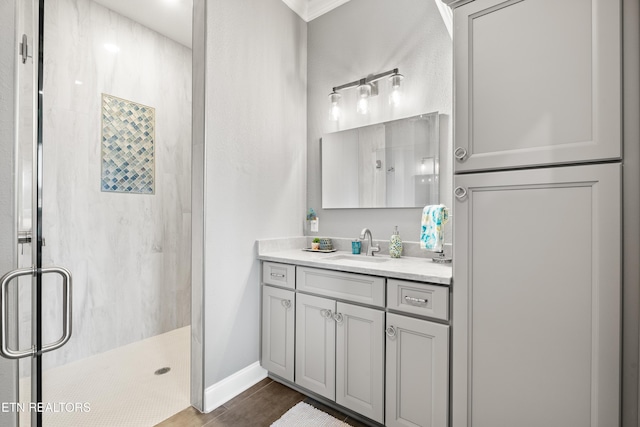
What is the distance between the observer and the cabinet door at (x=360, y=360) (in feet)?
5.13

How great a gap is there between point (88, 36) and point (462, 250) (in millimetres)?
3075

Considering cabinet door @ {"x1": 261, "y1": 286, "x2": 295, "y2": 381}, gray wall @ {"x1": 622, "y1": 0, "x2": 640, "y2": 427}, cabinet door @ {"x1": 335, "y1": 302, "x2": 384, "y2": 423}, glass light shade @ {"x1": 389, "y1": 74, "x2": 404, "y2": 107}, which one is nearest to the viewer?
gray wall @ {"x1": 622, "y1": 0, "x2": 640, "y2": 427}

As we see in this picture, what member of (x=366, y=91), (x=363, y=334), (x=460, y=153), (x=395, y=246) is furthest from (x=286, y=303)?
(x=366, y=91)

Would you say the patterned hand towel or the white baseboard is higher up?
the patterned hand towel

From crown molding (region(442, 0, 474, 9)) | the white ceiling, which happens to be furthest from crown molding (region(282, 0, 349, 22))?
crown molding (region(442, 0, 474, 9))

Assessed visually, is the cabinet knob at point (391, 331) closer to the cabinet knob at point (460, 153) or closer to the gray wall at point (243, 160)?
the cabinet knob at point (460, 153)

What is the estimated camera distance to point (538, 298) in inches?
45.3

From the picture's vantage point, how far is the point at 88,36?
237 centimetres

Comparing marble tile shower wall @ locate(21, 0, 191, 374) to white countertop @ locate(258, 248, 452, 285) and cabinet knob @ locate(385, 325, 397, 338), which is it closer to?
white countertop @ locate(258, 248, 452, 285)

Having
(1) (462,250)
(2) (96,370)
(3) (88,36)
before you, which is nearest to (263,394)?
(2) (96,370)

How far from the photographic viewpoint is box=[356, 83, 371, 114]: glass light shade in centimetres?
225

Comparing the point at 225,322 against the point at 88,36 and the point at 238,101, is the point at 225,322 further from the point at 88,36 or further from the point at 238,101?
the point at 88,36

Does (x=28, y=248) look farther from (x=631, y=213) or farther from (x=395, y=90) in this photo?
(x=395, y=90)

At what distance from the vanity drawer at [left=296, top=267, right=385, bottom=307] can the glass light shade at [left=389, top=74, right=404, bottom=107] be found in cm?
127
